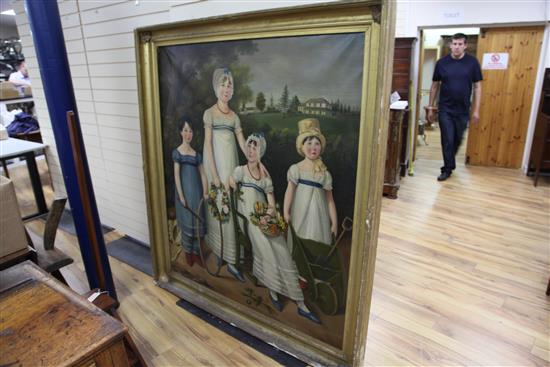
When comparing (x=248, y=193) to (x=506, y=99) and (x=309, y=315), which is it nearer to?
(x=309, y=315)

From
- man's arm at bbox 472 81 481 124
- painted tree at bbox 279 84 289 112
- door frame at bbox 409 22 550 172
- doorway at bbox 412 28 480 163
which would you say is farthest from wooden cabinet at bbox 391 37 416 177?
painted tree at bbox 279 84 289 112

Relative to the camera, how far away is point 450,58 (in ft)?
15.9

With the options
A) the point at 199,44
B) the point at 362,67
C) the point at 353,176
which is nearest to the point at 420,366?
the point at 353,176

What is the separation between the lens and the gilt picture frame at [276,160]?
1.57 m

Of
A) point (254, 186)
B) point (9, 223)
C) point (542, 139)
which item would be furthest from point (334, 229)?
point (542, 139)

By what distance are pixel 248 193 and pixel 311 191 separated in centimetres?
40

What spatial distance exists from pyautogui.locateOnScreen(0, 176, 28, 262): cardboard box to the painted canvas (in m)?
0.88

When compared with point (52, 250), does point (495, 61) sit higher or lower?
higher

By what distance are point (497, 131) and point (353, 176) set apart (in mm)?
4909

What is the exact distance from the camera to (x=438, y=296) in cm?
260

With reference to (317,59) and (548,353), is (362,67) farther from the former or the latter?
(548,353)

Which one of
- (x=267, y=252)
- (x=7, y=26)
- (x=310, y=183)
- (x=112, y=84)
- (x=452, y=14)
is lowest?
(x=267, y=252)

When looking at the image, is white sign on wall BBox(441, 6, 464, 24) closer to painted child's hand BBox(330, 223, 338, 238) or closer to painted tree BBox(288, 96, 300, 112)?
painted tree BBox(288, 96, 300, 112)

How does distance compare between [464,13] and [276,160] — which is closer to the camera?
[276,160]
